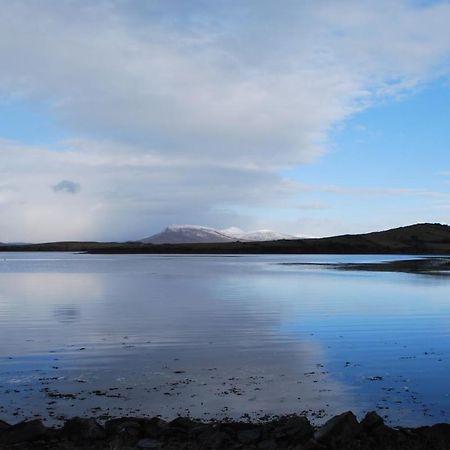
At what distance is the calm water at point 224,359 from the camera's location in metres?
13.9

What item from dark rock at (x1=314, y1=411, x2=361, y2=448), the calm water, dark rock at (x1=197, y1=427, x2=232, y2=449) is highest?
dark rock at (x1=314, y1=411, x2=361, y2=448)

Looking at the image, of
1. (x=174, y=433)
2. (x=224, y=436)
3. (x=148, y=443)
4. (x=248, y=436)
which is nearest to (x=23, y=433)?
(x=148, y=443)

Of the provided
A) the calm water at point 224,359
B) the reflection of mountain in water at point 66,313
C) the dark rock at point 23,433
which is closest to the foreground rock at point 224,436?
the dark rock at point 23,433

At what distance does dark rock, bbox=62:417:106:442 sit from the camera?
11.0m

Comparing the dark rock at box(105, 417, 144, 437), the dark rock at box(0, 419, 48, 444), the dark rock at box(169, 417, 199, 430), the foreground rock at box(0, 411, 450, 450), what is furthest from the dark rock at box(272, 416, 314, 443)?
the dark rock at box(0, 419, 48, 444)

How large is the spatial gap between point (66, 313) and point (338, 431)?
25346 mm

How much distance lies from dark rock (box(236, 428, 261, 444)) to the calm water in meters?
1.79

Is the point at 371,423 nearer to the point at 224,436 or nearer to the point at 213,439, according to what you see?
the point at 224,436

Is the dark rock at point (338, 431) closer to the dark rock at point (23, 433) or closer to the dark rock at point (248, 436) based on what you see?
the dark rock at point (248, 436)

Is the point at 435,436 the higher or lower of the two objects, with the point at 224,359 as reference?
higher

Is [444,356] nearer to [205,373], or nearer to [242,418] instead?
[205,373]

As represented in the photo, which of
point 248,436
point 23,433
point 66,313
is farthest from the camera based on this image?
point 66,313

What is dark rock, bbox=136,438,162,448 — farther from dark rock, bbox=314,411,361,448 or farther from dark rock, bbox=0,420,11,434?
dark rock, bbox=314,411,361,448

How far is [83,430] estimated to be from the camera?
36.6 feet
